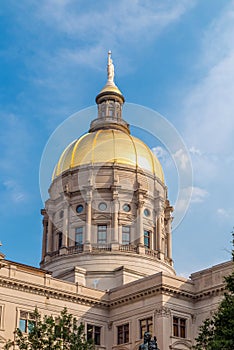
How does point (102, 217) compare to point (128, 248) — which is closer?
point (128, 248)

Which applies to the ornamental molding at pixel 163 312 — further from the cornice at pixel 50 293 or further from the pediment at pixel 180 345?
the cornice at pixel 50 293

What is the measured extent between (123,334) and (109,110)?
3651 centimetres

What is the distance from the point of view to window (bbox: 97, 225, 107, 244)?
2945 inches

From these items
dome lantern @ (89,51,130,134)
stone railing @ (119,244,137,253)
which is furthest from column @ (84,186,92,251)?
dome lantern @ (89,51,130,134)

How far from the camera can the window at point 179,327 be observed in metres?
58.0

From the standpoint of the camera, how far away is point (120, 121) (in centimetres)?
8781

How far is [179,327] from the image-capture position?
5841cm

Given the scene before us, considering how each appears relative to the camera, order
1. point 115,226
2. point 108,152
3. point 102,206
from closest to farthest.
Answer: point 115,226 → point 102,206 → point 108,152

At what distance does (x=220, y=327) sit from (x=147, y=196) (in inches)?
1666

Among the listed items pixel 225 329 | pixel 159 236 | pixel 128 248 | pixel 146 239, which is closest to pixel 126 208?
pixel 146 239

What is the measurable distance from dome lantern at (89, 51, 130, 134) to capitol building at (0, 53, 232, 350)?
135 millimetres

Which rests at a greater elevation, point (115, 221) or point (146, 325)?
point (115, 221)

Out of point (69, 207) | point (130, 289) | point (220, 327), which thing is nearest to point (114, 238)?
point (69, 207)

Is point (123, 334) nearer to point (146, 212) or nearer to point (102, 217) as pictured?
point (102, 217)
